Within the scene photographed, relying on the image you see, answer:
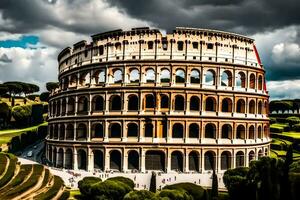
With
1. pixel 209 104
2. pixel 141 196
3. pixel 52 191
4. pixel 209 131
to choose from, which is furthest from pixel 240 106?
pixel 52 191

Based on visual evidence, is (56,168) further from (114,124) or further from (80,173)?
(114,124)

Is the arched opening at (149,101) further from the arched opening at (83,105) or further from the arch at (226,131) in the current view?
the arch at (226,131)

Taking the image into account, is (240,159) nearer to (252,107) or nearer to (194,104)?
(252,107)

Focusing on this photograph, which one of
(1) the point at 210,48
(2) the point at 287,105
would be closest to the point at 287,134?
(2) the point at 287,105

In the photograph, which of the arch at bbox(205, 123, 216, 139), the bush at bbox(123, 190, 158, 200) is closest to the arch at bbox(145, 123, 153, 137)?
the arch at bbox(205, 123, 216, 139)

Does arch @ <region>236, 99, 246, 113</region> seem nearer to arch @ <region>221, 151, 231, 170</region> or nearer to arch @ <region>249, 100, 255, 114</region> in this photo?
arch @ <region>249, 100, 255, 114</region>

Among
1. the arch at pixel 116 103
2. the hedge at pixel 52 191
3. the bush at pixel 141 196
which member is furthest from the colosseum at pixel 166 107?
the bush at pixel 141 196
